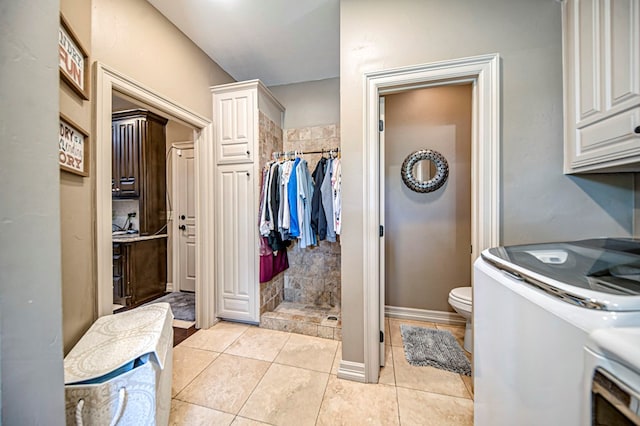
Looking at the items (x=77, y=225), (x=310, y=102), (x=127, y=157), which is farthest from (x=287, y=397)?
(x=127, y=157)

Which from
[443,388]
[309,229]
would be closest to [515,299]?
[443,388]

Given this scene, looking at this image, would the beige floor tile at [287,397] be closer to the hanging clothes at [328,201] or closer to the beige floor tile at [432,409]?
the beige floor tile at [432,409]

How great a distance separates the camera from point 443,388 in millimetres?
1437

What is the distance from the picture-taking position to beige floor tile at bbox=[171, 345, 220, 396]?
150cm

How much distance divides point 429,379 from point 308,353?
2.92 feet

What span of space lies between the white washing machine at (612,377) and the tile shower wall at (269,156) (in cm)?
215

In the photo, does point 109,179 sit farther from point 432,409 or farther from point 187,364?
point 432,409

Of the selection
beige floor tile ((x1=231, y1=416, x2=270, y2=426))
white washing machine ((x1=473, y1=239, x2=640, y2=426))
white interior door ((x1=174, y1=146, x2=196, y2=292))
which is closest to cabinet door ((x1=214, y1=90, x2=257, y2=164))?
white interior door ((x1=174, y1=146, x2=196, y2=292))

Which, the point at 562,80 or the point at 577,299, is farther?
the point at 562,80

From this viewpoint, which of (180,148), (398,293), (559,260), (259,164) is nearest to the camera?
(559,260)

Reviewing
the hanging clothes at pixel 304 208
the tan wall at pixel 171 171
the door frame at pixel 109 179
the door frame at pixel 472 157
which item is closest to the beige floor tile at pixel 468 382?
the door frame at pixel 472 157

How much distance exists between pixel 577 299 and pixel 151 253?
3.82 meters

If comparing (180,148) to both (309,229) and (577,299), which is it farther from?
(577,299)

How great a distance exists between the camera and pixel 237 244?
7.38 feet
